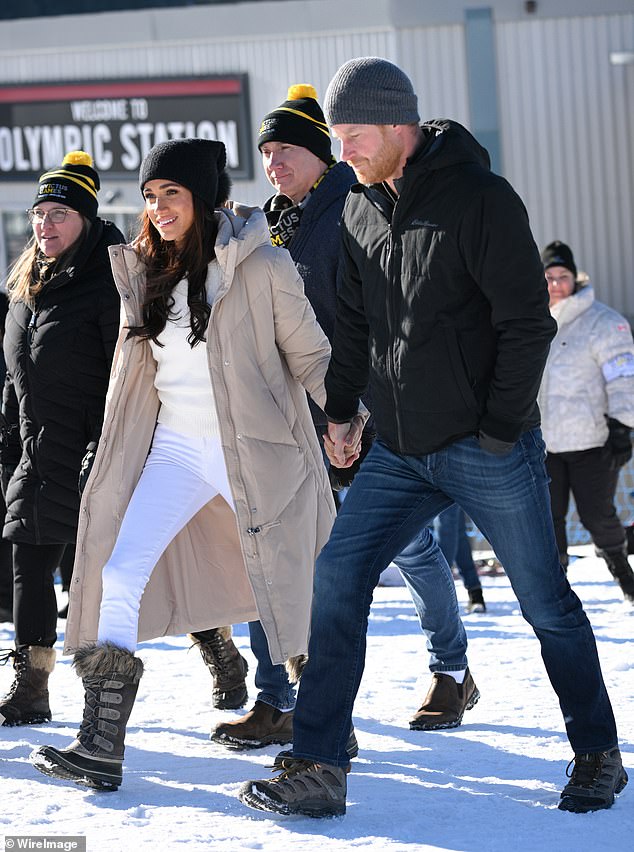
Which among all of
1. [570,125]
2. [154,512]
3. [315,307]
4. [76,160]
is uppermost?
[570,125]

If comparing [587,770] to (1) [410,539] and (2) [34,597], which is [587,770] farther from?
(2) [34,597]

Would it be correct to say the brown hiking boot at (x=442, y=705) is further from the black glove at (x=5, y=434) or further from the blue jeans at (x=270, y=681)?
the black glove at (x=5, y=434)

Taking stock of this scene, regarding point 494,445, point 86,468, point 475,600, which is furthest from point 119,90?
point 494,445

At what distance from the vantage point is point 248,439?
12.6 feet

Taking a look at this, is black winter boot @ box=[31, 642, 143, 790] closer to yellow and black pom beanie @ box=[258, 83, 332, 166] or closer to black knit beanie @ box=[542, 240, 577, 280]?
yellow and black pom beanie @ box=[258, 83, 332, 166]

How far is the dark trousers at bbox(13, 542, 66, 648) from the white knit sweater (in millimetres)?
947

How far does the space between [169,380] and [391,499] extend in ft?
2.80

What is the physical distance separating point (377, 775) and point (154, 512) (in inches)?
37.7

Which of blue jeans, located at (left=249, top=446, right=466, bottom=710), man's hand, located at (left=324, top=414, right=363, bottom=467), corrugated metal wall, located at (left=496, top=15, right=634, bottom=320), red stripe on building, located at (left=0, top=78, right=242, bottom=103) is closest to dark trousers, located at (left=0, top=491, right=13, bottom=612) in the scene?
blue jeans, located at (left=249, top=446, right=466, bottom=710)

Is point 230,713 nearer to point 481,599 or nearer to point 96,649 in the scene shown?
point 96,649

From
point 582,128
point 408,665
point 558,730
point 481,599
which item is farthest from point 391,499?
point 582,128

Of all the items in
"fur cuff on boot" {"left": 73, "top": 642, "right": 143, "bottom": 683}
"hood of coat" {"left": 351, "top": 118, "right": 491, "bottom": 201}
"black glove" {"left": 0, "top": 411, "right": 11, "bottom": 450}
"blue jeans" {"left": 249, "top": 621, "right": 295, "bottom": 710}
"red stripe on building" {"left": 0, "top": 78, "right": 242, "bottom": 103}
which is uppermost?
"red stripe on building" {"left": 0, "top": 78, "right": 242, "bottom": 103}

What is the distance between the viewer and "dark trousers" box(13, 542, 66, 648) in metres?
4.54

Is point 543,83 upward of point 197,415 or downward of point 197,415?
upward
